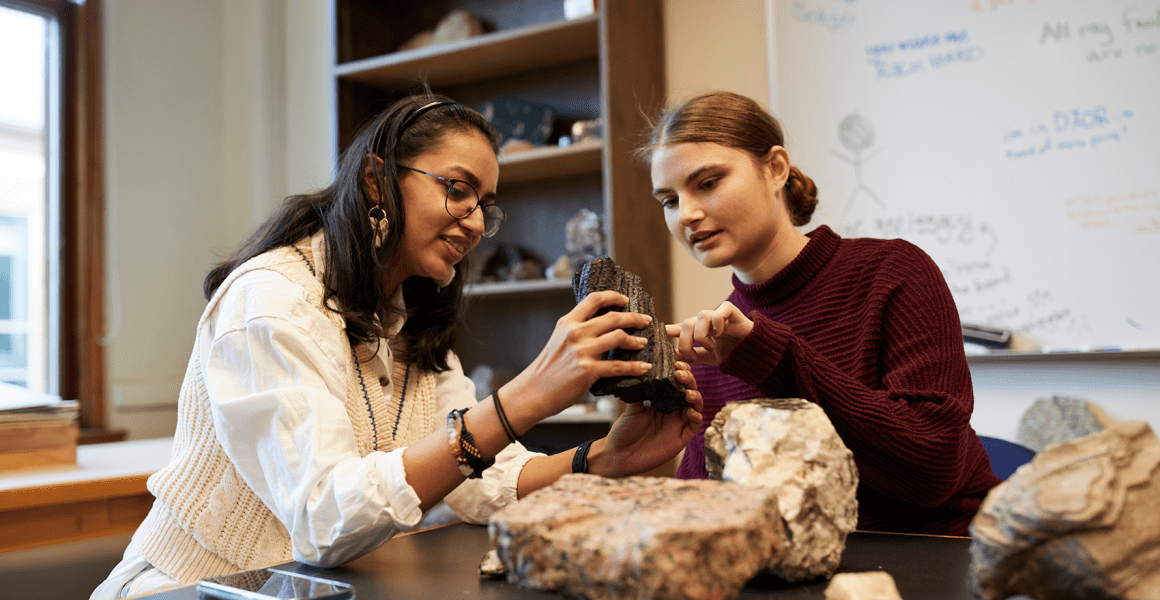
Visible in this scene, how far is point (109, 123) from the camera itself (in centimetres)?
318

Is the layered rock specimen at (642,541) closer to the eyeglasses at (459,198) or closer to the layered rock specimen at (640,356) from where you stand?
the layered rock specimen at (640,356)

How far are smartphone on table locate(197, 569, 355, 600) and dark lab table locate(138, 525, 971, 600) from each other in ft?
0.08

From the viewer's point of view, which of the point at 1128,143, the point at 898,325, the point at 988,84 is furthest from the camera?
the point at 988,84

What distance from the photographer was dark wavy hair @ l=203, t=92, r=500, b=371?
4.27 feet

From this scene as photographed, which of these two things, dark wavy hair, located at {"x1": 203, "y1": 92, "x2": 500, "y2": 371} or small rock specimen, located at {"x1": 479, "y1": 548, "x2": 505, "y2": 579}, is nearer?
small rock specimen, located at {"x1": 479, "y1": 548, "x2": 505, "y2": 579}

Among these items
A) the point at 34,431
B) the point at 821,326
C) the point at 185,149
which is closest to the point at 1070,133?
the point at 821,326

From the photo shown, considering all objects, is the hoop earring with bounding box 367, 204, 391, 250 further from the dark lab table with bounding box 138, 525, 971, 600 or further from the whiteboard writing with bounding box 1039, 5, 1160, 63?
the whiteboard writing with bounding box 1039, 5, 1160, 63

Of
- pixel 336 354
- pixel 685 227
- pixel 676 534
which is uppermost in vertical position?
pixel 685 227

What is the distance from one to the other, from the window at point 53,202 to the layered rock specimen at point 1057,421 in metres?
3.19

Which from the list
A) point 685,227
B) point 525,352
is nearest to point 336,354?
point 685,227

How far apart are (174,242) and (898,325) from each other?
10.1 feet

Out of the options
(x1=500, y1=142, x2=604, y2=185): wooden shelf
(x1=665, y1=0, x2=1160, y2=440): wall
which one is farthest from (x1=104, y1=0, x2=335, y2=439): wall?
(x1=665, y1=0, x2=1160, y2=440): wall

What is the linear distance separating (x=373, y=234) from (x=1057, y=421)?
178 cm

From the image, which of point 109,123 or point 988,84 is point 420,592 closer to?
point 988,84
